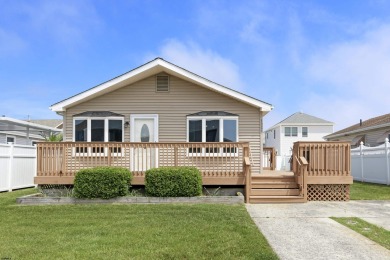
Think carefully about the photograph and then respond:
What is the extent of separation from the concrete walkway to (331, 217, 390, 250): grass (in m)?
0.16

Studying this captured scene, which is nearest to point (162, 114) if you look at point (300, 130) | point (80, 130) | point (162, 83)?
point (162, 83)

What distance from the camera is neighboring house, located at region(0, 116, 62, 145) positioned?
1878cm

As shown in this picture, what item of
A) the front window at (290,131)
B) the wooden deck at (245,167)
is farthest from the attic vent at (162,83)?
the front window at (290,131)

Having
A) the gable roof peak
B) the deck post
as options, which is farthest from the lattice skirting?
the gable roof peak

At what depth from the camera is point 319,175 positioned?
10672 mm

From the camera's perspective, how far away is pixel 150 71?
12.7 m

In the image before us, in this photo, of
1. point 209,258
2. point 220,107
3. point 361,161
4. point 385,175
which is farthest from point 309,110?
point 209,258

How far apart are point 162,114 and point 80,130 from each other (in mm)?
3102

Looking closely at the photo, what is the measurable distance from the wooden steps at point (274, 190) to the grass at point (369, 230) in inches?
97.5

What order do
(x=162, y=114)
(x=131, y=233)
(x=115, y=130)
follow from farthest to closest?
(x=162, y=114) < (x=115, y=130) < (x=131, y=233)

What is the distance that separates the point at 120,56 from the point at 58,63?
431cm

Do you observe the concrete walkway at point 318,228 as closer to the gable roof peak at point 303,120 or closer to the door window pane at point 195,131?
the door window pane at point 195,131

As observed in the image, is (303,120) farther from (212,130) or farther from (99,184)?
(99,184)

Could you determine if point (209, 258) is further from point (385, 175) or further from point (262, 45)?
point (262, 45)
